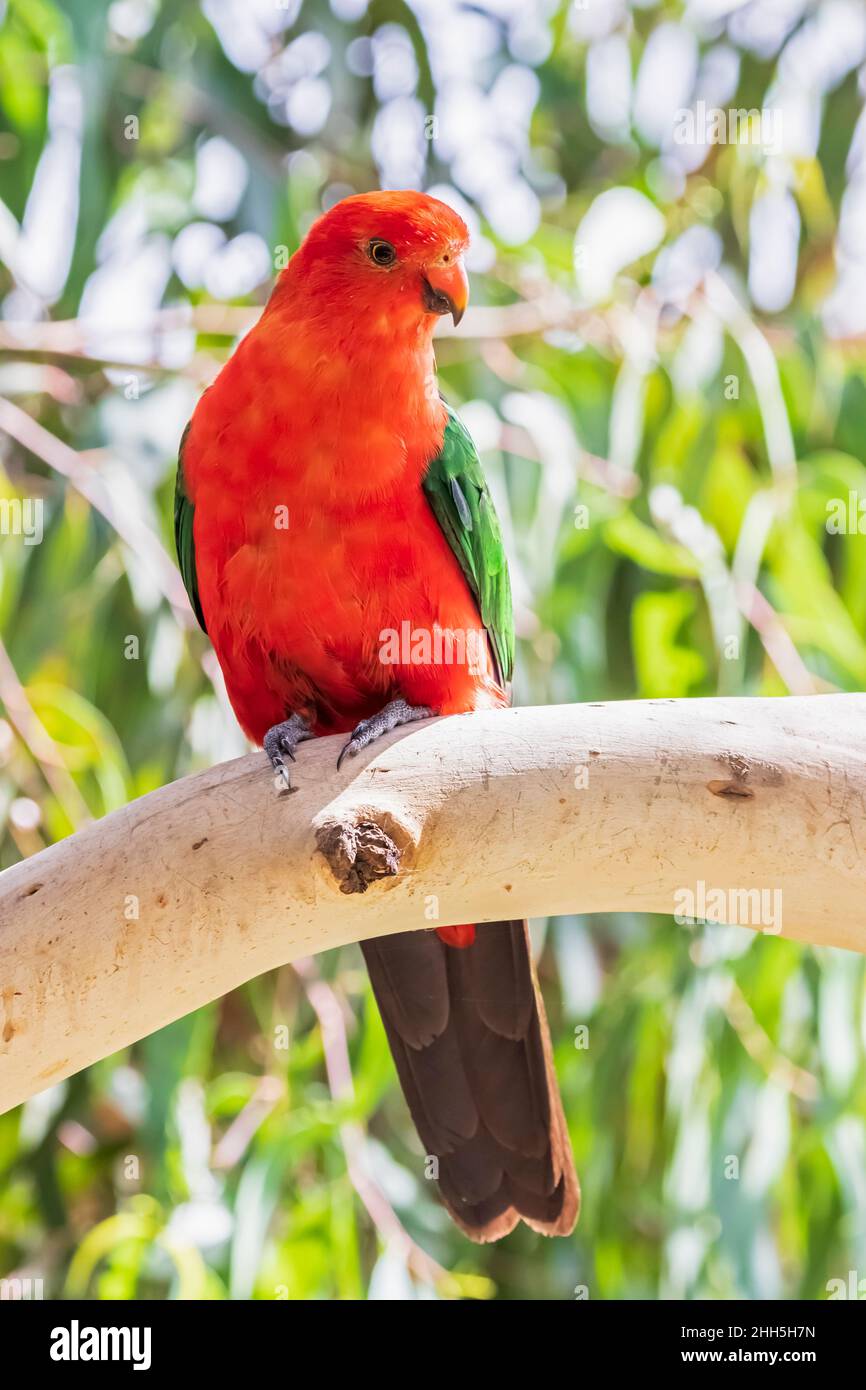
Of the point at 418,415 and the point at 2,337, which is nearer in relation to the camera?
the point at 418,415

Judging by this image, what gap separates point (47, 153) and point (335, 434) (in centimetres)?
183

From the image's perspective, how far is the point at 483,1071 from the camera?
236 cm

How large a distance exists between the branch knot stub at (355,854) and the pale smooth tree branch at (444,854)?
3.1 inches

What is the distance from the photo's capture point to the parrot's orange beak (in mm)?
2236

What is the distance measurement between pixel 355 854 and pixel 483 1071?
0.84 meters

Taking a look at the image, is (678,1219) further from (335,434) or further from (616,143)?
(616,143)

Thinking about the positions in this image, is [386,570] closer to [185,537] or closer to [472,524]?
[472,524]

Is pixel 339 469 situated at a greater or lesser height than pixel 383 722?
greater

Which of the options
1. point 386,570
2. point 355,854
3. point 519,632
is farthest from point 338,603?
point 519,632

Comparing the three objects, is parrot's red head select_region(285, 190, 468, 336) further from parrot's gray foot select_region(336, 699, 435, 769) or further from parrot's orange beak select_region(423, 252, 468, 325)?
parrot's gray foot select_region(336, 699, 435, 769)

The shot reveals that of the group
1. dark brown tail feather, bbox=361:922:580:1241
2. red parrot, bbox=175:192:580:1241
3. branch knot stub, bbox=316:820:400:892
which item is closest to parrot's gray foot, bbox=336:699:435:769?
red parrot, bbox=175:192:580:1241

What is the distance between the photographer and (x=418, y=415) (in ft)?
7.54

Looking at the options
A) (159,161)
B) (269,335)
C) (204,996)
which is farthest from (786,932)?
(159,161)

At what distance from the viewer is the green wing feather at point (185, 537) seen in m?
2.46
